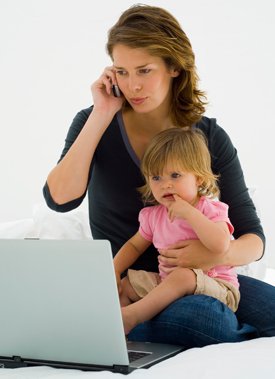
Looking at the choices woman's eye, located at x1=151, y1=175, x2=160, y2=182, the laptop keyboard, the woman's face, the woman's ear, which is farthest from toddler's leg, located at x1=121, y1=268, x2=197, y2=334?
the woman's ear

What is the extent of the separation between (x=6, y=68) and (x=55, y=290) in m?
2.42

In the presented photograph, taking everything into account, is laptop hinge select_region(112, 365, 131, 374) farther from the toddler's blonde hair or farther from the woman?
the toddler's blonde hair

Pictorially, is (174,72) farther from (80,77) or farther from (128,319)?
(80,77)

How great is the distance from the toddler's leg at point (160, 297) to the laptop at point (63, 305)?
21 centimetres

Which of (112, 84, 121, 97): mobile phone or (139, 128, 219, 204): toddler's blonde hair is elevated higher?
(112, 84, 121, 97): mobile phone

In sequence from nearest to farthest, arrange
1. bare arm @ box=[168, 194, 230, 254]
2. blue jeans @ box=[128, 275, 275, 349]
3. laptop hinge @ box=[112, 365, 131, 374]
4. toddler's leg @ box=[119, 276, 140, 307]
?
laptop hinge @ box=[112, 365, 131, 374] < blue jeans @ box=[128, 275, 275, 349] < bare arm @ box=[168, 194, 230, 254] < toddler's leg @ box=[119, 276, 140, 307]

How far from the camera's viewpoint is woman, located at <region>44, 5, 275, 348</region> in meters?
1.93

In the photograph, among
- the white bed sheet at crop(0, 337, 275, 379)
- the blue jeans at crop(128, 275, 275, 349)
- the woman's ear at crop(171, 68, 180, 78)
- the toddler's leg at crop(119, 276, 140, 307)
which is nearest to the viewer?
the white bed sheet at crop(0, 337, 275, 379)

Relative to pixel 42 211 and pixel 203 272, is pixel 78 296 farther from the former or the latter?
pixel 42 211

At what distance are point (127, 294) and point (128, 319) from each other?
0.23m

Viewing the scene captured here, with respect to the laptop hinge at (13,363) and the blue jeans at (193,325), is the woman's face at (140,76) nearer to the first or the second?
the blue jeans at (193,325)

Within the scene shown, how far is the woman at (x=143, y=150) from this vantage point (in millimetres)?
1935

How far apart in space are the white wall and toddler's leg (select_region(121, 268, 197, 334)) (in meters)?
1.85

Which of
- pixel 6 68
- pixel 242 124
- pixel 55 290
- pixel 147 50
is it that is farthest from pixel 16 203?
pixel 55 290
